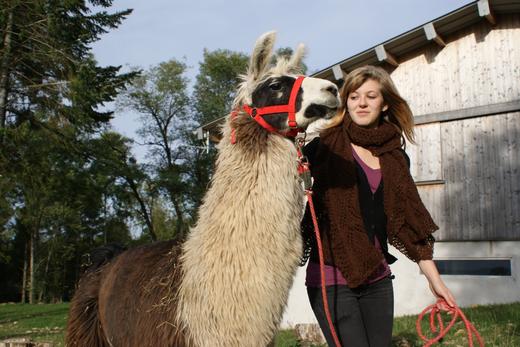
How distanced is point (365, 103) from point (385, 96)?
0.47 feet

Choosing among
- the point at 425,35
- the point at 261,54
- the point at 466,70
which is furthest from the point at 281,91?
the point at 466,70

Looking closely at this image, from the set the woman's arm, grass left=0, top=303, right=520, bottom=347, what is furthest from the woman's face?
grass left=0, top=303, right=520, bottom=347

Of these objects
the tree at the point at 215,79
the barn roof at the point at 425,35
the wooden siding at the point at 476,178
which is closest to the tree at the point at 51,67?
the barn roof at the point at 425,35

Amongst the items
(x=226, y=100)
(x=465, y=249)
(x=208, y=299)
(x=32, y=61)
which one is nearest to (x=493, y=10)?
(x=465, y=249)

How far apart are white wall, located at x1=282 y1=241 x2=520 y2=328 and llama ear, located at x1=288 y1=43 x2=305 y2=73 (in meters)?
5.99

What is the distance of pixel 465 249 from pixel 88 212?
31078 millimetres

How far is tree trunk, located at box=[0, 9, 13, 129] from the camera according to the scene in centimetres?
1234

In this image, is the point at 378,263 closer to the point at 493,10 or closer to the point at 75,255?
the point at 493,10

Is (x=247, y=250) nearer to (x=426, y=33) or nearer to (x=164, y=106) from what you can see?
(x=426, y=33)

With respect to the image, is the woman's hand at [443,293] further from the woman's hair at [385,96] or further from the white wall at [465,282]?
the white wall at [465,282]

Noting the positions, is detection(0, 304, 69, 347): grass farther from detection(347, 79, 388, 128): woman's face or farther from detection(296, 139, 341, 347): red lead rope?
detection(347, 79, 388, 128): woman's face

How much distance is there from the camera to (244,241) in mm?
2555

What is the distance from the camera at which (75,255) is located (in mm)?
36156

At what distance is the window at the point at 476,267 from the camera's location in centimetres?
917
